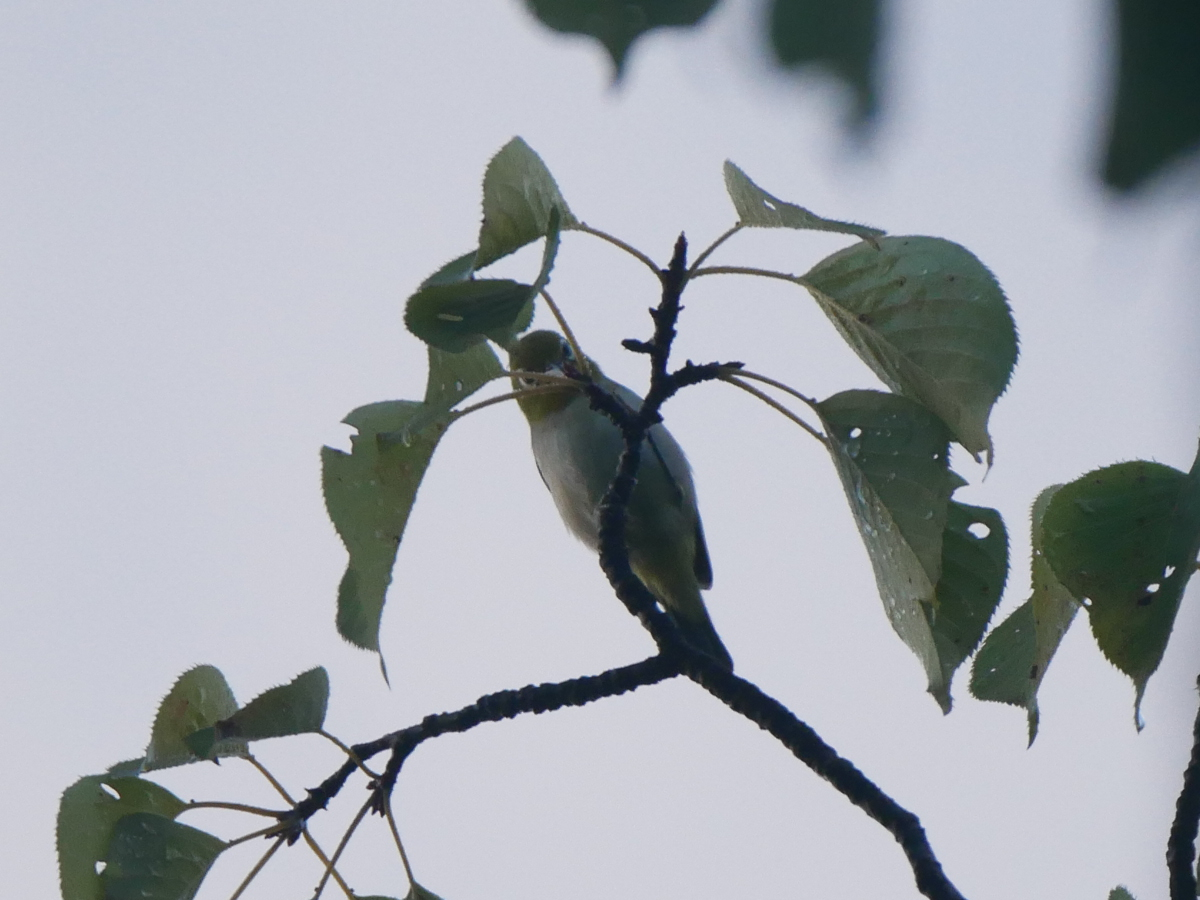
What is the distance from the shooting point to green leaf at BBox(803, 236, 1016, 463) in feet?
5.84

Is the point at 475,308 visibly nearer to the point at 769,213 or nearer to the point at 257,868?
the point at 769,213

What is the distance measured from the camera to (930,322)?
1866 millimetres

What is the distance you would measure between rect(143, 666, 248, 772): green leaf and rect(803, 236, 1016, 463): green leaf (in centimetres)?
131

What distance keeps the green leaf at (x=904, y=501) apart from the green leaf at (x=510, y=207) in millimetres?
589

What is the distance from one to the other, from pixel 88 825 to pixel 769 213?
1592 millimetres

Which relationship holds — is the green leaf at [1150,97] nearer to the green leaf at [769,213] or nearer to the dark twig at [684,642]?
the dark twig at [684,642]

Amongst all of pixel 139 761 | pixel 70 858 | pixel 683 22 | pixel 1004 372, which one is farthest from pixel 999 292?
pixel 70 858

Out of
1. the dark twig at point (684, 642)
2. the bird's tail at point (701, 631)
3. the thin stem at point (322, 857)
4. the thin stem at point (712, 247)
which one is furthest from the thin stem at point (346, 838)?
the bird's tail at point (701, 631)

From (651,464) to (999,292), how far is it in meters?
1.62

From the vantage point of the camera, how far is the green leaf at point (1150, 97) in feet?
1.05

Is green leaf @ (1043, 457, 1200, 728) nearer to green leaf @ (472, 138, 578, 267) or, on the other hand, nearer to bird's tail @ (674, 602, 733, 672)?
green leaf @ (472, 138, 578, 267)

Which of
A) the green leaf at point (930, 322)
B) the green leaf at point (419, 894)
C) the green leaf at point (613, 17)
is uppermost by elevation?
the green leaf at point (930, 322)

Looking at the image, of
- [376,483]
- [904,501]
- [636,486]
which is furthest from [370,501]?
[636,486]

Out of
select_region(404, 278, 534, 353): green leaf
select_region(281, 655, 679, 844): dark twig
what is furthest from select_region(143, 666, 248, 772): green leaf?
select_region(404, 278, 534, 353): green leaf
